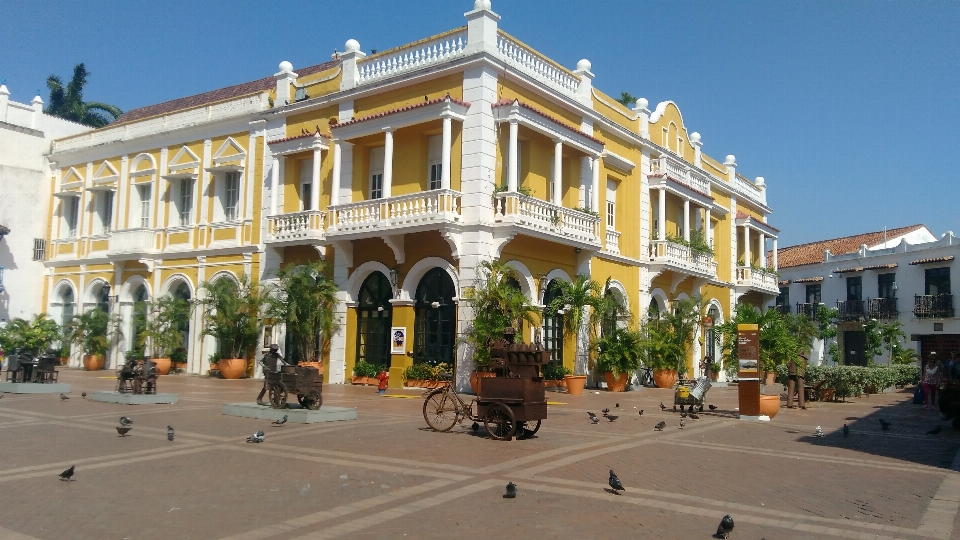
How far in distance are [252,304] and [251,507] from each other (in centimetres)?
1888

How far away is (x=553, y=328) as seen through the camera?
2308 cm

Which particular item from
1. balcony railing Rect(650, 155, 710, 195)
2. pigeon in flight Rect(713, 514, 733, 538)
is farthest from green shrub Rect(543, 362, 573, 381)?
pigeon in flight Rect(713, 514, 733, 538)

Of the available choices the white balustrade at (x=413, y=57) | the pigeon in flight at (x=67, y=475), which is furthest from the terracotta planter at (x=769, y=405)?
the pigeon in flight at (x=67, y=475)

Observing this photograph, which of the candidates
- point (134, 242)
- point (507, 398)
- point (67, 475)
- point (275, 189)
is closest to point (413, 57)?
point (275, 189)

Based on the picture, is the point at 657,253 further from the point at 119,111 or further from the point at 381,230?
the point at 119,111

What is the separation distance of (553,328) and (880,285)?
91.1 feet

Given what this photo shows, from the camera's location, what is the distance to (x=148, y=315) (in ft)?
93.5

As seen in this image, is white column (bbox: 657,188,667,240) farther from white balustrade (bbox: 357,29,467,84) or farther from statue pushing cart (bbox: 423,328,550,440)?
statue pushing cart (bbox: 423,328,550,440)

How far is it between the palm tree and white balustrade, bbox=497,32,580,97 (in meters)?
31.2

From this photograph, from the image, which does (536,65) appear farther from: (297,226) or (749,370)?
(749,370)

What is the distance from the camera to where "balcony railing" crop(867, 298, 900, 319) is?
41.3 metres

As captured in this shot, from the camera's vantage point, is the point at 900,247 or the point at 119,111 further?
the point at 119,111

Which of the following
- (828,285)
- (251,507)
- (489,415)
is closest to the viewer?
(251,507)

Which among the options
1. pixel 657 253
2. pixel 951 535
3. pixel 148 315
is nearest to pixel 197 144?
pixel 148 315
